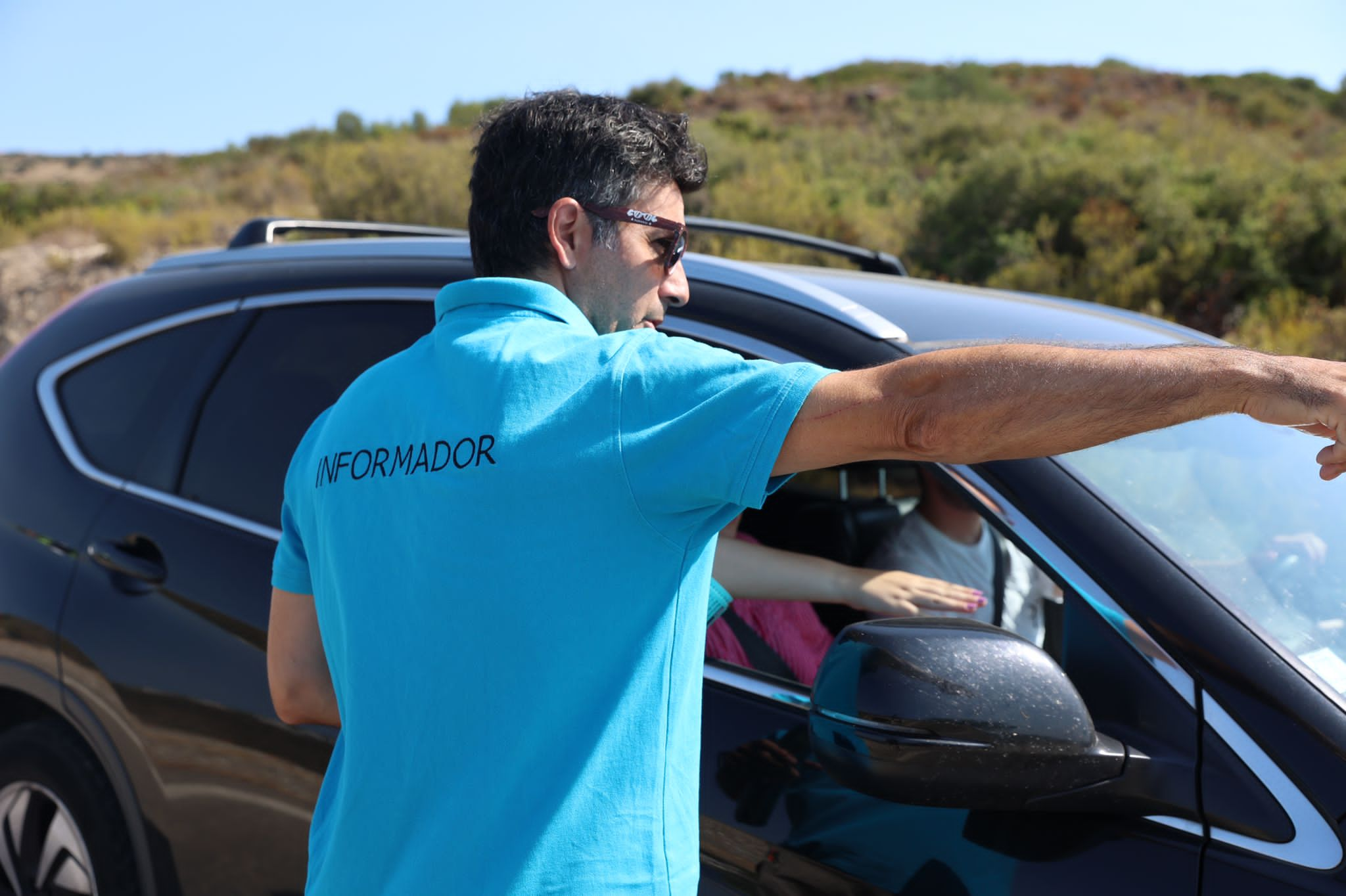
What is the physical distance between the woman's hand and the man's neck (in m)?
0.36

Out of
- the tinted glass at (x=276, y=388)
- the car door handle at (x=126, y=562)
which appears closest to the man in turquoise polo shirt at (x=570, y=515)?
the tinted glass at (x=276, y=388)

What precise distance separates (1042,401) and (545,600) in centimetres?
55

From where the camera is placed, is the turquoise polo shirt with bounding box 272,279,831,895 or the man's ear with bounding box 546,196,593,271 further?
the man's ear with bounding box 546,196,593,271

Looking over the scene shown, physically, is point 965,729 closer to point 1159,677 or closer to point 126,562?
point 1159,677

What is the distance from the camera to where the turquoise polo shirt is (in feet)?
3.91

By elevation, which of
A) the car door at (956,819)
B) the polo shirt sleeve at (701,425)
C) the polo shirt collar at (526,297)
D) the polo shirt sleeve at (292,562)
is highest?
the polo shirt collar at (526,297)

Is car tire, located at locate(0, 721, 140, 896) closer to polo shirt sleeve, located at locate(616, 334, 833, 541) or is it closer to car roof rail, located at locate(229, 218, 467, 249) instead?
car roof rail, located at locate(229, 218, 467, 249)

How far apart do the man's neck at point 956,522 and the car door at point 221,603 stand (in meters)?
1.17

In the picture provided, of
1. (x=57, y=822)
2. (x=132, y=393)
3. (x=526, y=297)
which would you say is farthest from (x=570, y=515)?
(x=57, y=822)

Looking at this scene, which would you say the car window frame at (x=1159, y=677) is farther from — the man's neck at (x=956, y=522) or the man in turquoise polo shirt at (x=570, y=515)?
the man's neck at (x=956, y=522)

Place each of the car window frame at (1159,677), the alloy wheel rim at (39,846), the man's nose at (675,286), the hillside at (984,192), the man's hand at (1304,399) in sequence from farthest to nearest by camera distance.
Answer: the hillside at (984,192) < the alloy wheel rim at (39,846) < the man's nose at (675,286) < the car window frame at (1159,677) < the man's hand at (1304,399)

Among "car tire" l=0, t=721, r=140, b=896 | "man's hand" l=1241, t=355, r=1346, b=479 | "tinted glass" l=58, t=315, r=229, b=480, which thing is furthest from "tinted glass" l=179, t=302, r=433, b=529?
"man's hand" l=1241, t=355, r=1346, b=479

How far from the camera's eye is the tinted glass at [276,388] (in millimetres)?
2301

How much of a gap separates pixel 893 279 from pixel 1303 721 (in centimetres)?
143
